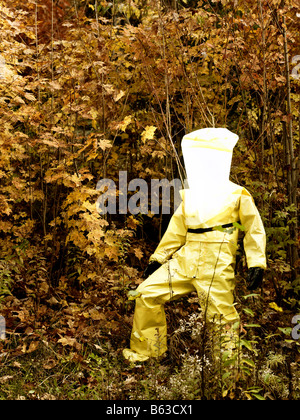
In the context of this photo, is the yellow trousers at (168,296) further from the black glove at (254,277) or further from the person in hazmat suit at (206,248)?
the black glove at (254,277)

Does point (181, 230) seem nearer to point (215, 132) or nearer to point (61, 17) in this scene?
point (215, 132)

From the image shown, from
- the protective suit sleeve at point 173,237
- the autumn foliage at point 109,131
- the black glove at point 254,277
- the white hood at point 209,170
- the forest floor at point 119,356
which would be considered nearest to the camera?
the forest floor at point 119,356

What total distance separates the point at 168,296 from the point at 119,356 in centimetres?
70

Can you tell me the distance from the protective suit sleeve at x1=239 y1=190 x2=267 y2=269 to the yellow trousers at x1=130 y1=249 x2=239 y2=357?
187mm

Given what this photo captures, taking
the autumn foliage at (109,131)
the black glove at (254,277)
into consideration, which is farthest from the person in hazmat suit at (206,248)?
the autumn foliage at (109,131)

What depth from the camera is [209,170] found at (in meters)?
3.19

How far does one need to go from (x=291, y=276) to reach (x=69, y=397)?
2.43 m

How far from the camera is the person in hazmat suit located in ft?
10.0

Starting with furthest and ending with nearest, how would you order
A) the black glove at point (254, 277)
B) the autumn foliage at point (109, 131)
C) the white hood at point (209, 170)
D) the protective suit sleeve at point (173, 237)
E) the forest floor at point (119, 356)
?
the autumn foliage at point (109, 131)
the protective suit sleeve at point (173, 237)
the white hood at point (209, 170)
the black glove at point (254, 277)
the forest floor at point (119, 356)

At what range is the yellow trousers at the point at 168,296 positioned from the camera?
10.0 ft

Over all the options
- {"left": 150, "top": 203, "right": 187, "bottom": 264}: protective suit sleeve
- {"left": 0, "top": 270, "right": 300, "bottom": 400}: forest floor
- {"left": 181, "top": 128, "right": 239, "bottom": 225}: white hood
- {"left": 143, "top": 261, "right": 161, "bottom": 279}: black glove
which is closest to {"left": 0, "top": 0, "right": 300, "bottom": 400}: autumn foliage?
{"left": 0, "top": 270, "right": 300, "bottom": 400}: forest floor

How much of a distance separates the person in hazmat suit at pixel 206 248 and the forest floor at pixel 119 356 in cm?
16

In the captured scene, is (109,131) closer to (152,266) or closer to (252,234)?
(152,266)
